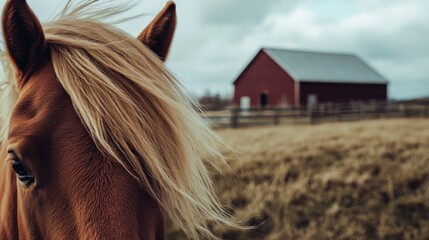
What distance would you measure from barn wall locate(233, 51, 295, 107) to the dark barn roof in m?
0.53

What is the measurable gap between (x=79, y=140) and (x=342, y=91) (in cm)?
3147

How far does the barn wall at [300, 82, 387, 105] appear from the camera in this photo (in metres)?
28.7

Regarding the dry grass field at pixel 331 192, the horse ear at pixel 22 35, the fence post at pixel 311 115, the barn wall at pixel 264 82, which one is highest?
the barn wall at pixel 264 82

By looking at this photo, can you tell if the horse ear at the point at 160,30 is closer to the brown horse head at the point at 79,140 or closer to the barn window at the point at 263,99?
the brown horse head at the point at 79,140

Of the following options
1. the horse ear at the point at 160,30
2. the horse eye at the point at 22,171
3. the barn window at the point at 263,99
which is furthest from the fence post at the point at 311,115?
the horse eye at the point at 22,171

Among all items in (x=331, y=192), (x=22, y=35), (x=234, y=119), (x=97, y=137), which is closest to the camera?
(x=97, y=137)

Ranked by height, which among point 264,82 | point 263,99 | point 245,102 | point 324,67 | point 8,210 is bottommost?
point 8,210

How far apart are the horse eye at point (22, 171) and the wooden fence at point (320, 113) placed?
1366 cm

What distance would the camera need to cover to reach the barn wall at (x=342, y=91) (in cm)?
2869

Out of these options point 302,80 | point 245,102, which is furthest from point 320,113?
point 245,102

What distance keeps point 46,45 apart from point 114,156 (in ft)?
2.19

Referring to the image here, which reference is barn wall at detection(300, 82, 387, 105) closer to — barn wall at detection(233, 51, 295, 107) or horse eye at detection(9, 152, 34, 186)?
barn wall at detection(233, 51, 295, 107)

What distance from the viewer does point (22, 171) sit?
1.42 meters

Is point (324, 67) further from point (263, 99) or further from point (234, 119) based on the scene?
point (234, 119)
